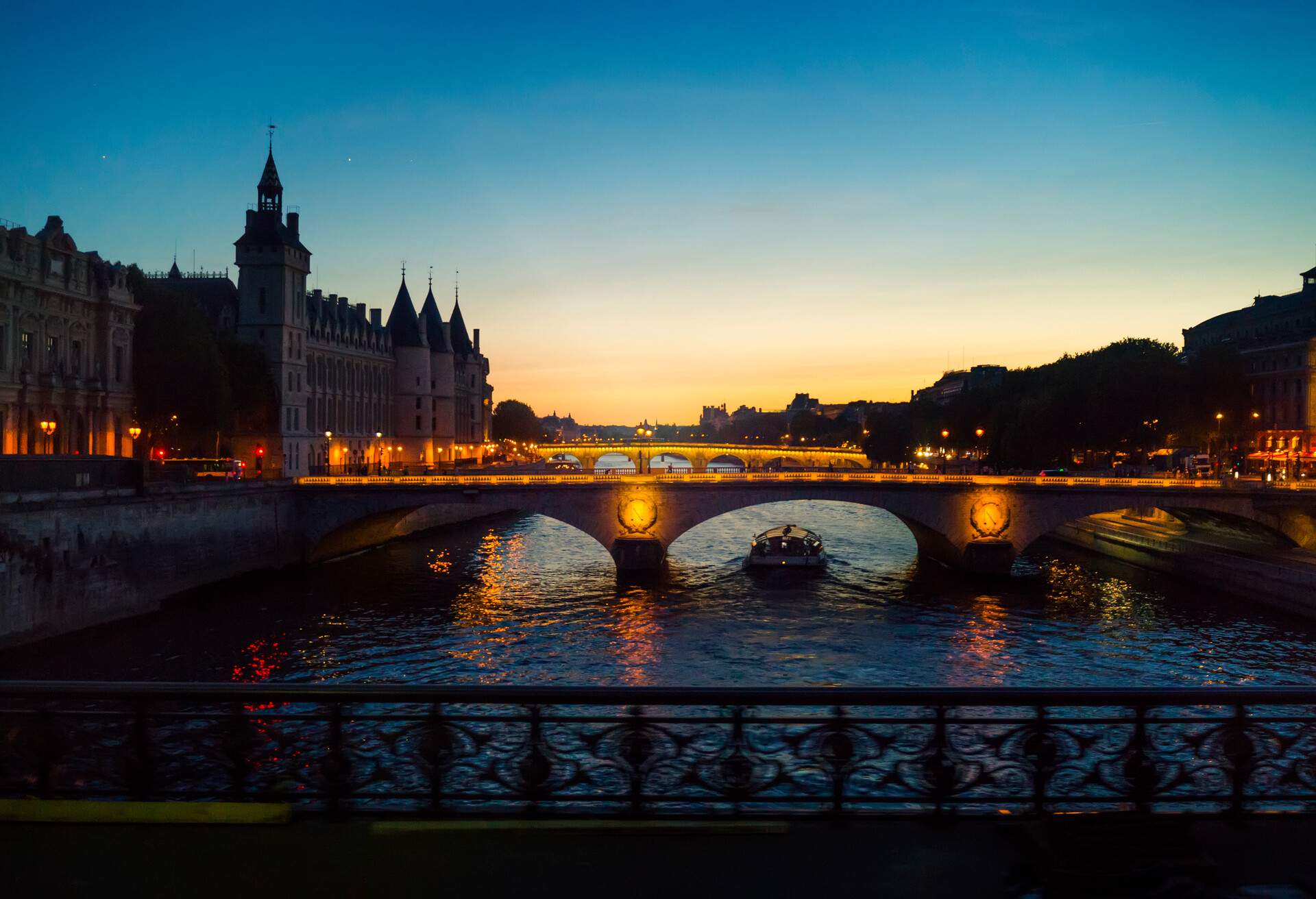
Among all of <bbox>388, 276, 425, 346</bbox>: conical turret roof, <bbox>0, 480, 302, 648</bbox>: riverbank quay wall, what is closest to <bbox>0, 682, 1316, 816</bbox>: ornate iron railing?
<bbox>0, 480, 302, 648</bbox>: riverbank quay wall

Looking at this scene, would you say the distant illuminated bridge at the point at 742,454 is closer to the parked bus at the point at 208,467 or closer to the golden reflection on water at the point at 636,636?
the parked bus at the point at 208,467

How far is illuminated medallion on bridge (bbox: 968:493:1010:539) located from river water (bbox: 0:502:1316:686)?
2598mm

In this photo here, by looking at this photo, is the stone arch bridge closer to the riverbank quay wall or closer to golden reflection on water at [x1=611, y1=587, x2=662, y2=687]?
the riverbank quay wall

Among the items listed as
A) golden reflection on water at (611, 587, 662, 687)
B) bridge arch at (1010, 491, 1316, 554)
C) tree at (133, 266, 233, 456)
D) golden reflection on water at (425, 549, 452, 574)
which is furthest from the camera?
tree at (133, 266, 233, 456)

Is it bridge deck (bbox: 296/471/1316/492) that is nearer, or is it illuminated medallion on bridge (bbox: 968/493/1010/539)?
bridge deck (bbox: 296/471/1316/492)

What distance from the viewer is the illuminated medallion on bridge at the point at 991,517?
164 ft

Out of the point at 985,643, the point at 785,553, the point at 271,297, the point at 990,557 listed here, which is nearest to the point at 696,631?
the point at 985,643

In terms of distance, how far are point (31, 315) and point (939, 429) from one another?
106m

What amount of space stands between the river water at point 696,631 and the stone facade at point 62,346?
12.6 meters

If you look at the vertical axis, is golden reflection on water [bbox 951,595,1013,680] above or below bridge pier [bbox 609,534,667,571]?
below

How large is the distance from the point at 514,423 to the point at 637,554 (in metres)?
121

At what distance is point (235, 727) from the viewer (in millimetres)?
6898

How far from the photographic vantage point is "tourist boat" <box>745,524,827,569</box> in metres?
51.3

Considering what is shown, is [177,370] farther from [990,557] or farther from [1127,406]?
[1127,406]
